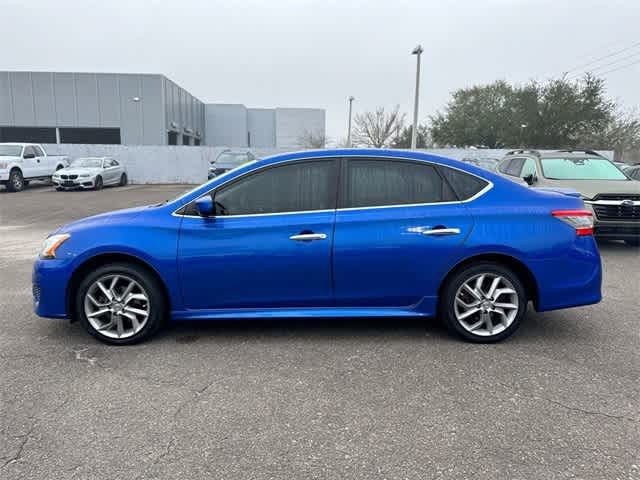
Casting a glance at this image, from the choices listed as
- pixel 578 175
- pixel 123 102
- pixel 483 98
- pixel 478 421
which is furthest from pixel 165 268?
pixel 483 98

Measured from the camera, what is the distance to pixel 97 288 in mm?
3994

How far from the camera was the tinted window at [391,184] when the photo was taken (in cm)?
405

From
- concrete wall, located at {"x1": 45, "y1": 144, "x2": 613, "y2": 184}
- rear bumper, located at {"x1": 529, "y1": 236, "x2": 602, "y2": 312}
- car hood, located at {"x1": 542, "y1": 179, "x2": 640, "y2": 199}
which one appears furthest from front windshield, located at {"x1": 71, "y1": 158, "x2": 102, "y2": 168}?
rear bumper, located at {"x1": 529, "y1": 236, "x2": 602, "y2": 312}

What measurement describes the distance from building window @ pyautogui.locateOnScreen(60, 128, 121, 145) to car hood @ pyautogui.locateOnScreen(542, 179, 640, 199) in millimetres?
39594

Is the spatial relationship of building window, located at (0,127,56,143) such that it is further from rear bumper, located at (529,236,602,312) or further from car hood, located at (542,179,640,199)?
rear bumper, located at (529,236,602,312)

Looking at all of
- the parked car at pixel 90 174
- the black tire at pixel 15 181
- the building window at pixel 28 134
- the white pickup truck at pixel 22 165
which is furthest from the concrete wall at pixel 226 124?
the black tire at pixel 15 181

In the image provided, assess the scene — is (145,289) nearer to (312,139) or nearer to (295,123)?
(312,139)

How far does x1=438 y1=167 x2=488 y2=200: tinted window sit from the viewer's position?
13.5 ft

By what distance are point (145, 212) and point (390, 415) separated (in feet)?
8.64

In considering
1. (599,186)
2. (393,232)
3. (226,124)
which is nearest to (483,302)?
(393,232)

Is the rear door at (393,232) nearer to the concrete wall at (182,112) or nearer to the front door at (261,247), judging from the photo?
the front door at (261,247)

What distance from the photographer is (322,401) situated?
10.3 ft

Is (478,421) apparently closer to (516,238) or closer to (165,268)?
(516,238)

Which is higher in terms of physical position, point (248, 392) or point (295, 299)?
point (295, 299)
